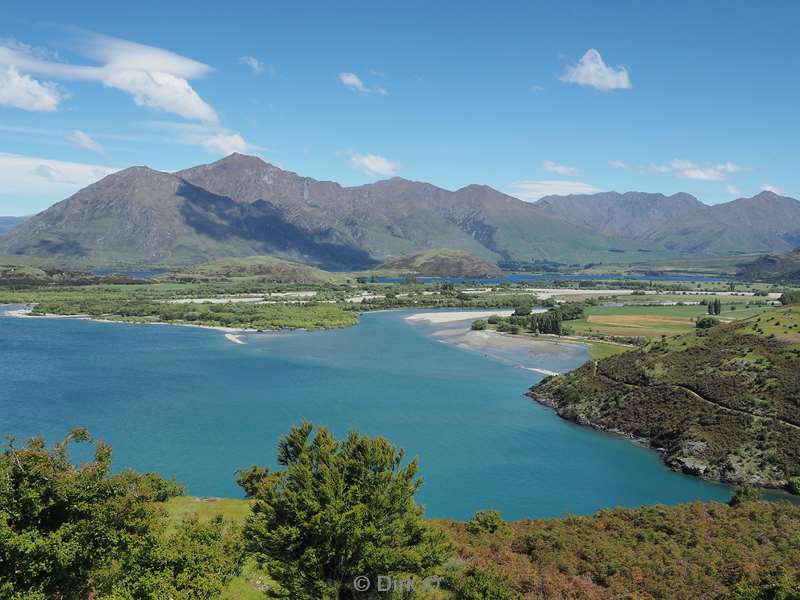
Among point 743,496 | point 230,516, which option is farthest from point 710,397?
point 230,516

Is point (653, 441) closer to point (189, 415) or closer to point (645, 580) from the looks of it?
point (645, 580)

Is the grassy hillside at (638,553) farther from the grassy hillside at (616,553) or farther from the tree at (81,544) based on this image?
the tree at (81,544)

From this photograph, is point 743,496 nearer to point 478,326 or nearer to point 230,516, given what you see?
point 230,516

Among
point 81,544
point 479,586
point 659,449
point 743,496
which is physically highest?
point 81,544

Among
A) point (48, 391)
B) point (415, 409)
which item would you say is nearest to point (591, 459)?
point (415, 409)

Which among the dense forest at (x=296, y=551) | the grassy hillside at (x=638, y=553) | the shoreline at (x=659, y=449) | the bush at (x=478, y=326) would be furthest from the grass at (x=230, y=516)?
the bush at (x=478, y=326)

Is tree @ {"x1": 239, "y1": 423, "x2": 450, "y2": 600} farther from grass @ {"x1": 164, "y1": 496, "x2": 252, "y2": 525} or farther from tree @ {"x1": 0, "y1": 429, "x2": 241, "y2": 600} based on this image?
grass @ {"x1": 164, "y1": 496, "x2": 252, "y2": 525}
